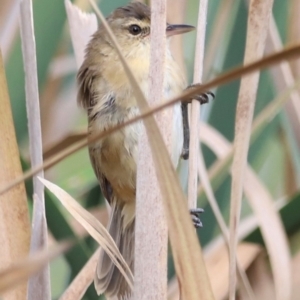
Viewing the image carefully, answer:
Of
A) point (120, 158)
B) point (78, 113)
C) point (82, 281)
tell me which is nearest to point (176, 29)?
point (120, 158)

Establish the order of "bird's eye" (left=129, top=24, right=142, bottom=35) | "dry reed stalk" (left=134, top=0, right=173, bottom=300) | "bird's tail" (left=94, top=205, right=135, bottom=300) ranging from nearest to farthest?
"dry reed stalk" (left=134, top=0, right=173, bottom=300) → "bird's tail" (left=94, top=205, right=135, bottom=300) → "bird's eye" (left=129, top=24, right=142, bottom=35)

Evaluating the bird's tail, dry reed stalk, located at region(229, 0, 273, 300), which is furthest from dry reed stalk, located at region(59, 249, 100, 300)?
dry reed stalk, located at region(229, 0, 273, 300)

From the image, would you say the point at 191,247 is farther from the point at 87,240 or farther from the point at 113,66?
the point at 113,66

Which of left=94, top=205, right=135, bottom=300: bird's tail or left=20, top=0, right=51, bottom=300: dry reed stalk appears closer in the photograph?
left=20, top=0, right=51, bottom=300: dry reed stalk

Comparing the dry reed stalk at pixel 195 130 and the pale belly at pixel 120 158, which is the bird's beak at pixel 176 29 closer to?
the pale belly at pixel 120 158

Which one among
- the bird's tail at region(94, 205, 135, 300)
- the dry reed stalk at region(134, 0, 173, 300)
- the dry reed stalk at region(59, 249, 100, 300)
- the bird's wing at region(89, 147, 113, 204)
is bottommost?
the bird's tail at region(94, 205, 135, 300)

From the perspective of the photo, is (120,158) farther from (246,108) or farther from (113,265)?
(246,108)

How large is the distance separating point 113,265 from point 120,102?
0.35 meters

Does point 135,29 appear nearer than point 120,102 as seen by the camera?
No

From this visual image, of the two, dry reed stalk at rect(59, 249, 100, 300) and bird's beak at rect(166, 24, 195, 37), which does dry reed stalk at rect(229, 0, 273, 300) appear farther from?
bird's beak at rect(166, 24, 195, 37)

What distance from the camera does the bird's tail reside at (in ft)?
3.88

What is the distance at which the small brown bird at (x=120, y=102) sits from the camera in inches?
52.4

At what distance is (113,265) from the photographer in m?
1.30

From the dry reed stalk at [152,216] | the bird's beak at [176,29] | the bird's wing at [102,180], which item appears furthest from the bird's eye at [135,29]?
the dry reed stalk at [152,216]
